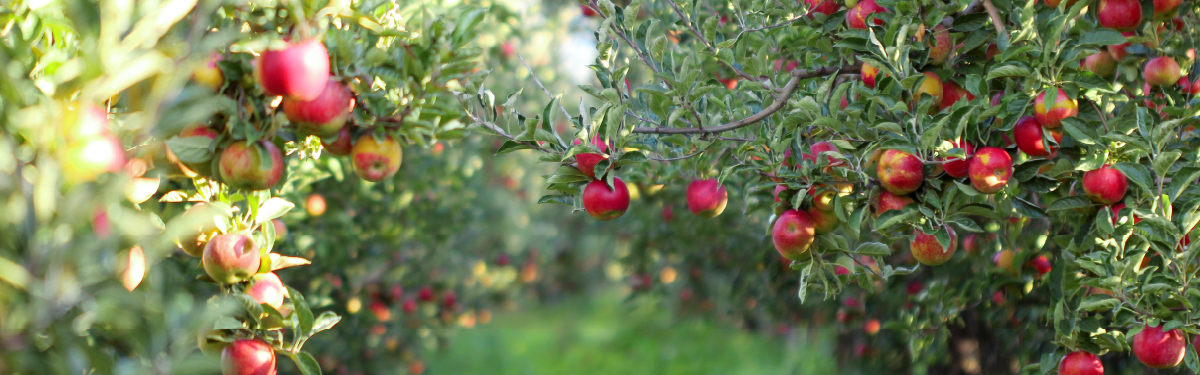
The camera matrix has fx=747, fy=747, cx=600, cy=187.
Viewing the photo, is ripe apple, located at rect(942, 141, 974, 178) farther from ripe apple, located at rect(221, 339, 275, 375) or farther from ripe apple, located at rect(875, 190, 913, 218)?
ripe apple, located at rect(221, 339, 275, 375)

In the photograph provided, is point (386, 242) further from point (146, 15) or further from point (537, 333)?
point (537, 333)

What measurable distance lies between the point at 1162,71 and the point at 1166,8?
195 mm

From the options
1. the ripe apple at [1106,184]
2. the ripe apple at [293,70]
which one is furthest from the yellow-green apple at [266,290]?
the ripe apple at [1106,184]

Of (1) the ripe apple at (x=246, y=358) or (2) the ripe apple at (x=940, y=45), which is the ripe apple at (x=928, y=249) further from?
(1) the ripe apple at (x=246, y=358)

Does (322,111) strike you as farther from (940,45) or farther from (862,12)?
(940,45)

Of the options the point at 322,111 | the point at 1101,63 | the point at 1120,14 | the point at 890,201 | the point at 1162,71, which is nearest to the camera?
the point at 322,111

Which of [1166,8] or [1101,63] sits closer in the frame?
[1166,8]

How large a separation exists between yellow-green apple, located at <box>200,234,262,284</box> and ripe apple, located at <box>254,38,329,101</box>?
0.36m

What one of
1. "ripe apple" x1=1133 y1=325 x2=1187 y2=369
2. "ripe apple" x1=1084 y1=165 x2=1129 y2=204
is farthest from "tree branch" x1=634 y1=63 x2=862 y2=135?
"ripe apple" x1=1133 y1=325 x2=1187 y2=369

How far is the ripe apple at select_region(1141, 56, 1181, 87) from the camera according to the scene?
186 cm

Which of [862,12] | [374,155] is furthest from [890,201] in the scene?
[374,155]

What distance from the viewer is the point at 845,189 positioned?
5.50 feet

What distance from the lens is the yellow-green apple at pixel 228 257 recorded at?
1.37m

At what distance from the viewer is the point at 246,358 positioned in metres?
1.36
